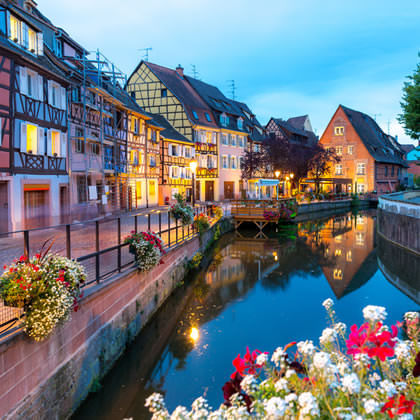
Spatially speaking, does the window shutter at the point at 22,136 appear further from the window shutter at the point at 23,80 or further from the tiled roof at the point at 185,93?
the tiled roof at the point at 185,93

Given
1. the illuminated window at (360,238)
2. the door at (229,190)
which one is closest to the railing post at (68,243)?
the illuminated window at (360,238)

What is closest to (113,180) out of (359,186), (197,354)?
(197,354)

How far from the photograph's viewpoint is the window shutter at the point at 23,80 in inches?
608

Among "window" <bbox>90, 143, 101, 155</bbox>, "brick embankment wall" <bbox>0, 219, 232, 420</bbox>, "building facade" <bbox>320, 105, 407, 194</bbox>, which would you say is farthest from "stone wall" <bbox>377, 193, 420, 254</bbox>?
"building facade" <bbox>320, 105, 407, 194</bbox>

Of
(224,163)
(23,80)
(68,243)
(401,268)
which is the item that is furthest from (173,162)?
(68,243)

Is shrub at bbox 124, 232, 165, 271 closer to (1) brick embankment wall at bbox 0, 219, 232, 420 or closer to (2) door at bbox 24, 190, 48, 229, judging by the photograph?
(1) brick embankment wall at bbox 0, 219, 232, 420

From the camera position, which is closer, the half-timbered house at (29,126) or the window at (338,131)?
the half-timbered house at (29,126)

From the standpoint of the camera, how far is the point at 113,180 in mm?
27141

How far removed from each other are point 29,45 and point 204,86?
33072 mm

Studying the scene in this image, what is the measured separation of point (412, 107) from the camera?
2514 cm

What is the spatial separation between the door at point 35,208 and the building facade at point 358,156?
165ft

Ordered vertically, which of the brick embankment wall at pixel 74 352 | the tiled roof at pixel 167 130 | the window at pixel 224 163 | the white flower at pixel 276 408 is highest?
the tiled roof at pixel 167 130

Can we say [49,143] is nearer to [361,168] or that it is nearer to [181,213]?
[181,213]

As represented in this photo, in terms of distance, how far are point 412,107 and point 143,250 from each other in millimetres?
22056
